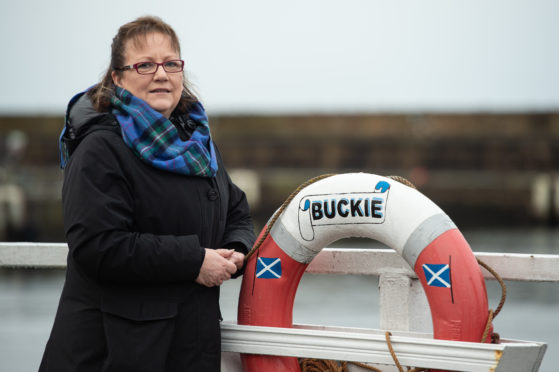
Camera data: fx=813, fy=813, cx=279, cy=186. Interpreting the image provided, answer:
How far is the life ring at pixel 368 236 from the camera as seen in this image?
2.16 meters

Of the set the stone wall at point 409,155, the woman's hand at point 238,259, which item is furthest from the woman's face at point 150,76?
the stone wall at point 409,155

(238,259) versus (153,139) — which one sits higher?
(153,139)

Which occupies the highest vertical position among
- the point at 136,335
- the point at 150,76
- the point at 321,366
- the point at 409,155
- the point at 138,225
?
the point at 150,76

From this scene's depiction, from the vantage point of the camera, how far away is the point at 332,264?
262 cm

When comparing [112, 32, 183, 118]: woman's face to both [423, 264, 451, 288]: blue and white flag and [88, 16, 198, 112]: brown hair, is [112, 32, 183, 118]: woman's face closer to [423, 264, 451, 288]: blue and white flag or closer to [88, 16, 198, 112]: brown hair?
[88, 16, 198, 112]: brown hair

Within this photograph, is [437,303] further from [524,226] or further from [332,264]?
[524,226]

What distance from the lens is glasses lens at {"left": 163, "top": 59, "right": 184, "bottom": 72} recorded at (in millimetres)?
2119

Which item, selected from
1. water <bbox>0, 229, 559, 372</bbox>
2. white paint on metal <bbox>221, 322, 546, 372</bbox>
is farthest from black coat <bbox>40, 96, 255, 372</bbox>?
water <bbox>0, 229, 559, 372</bbox>

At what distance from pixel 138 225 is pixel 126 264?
13 cm

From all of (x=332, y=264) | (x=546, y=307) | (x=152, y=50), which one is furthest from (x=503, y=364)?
(x=546, y=307)

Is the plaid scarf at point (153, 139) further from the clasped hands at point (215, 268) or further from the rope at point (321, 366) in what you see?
the rope at point (321, 366)

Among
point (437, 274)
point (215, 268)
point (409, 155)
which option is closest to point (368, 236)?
point (437, 274)

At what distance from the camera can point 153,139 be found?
205 centimetres

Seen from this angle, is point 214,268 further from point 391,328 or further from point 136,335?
point 391,328
